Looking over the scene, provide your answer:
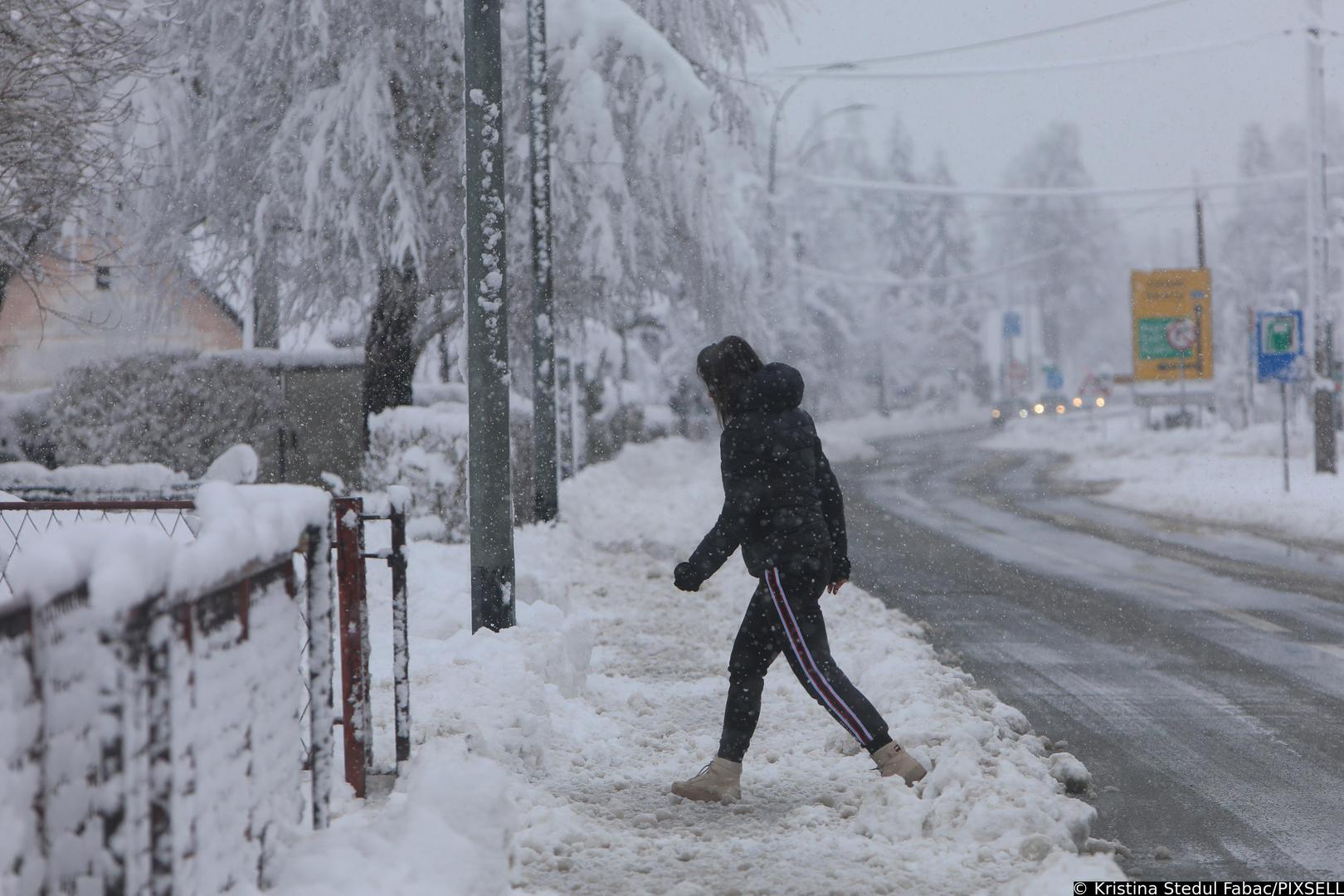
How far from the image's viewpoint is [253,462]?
14406 millimetres

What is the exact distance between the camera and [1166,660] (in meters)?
8.80

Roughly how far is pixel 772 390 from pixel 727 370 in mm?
207

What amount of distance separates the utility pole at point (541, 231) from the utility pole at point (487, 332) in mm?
5392

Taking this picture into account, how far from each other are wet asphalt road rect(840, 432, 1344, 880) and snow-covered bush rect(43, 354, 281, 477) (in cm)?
844

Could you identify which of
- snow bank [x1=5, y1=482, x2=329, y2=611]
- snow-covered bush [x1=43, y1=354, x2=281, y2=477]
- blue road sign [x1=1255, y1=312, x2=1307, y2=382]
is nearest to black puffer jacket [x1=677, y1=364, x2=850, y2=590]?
snow bank [x1=5, y1=482, x2=329, y2=611]

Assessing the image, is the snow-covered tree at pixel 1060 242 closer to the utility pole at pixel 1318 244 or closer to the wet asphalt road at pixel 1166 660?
the utility pole at pixel 1318 244

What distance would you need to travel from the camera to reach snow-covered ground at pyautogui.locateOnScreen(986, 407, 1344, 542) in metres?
19.8

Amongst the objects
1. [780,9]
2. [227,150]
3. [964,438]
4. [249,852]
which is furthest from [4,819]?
[964,438]

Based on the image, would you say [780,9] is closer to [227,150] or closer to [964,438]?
[227,150]

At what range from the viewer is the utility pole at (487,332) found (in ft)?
26.0

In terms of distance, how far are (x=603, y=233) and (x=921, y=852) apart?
37.7 feet

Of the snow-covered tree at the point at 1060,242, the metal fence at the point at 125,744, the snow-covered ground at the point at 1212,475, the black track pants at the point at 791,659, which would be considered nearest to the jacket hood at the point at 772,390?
the black track pants at the point at 791,659

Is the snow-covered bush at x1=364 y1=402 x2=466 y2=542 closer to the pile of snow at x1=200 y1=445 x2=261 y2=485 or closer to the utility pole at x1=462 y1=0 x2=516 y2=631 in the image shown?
the pile of snow at x1=200 y1=445 x2=261 y2=485

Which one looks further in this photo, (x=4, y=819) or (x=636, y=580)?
(x=636, y=580)
